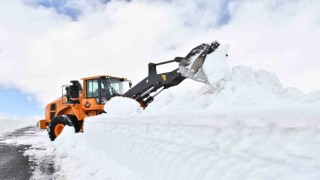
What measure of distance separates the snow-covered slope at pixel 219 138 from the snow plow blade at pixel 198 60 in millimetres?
635

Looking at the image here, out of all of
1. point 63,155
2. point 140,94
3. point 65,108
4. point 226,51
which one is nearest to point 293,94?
point 226,51

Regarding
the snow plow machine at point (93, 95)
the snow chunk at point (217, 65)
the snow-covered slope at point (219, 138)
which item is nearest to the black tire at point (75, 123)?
the snow plow machine at point (93, 95)

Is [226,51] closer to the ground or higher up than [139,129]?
higher up

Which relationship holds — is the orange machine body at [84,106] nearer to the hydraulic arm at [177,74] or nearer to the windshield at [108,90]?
the windshield at [108,90]

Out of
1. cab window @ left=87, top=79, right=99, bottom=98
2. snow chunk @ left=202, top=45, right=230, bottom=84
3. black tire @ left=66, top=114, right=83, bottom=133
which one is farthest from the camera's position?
black tire @ left=66, top=114, right=83, bottom=133

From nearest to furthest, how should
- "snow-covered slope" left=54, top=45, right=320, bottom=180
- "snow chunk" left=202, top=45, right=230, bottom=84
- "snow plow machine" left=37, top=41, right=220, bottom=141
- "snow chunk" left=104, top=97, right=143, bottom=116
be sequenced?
"snow-covered slope" left=54, top=45, right=320, bottom=180 < "snow chunk" left=202, top=45, right=230, bottom=84 < "snow chunk" left=104, top=97, right=143, bottom=116 < "snow plow machine" left=37, top=41, right=220, bottom=141

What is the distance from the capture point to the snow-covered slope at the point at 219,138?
173 cm

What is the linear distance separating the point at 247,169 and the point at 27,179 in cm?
438

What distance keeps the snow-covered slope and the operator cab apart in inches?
250

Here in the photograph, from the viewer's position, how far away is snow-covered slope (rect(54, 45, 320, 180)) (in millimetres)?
1726

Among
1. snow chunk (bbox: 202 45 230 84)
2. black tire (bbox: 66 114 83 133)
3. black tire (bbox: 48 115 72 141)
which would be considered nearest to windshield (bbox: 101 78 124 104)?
black tire (bbox: 66 114 83 133)

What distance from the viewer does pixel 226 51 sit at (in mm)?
7539

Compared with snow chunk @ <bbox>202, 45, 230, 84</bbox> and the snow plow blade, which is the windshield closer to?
the snow plow blade

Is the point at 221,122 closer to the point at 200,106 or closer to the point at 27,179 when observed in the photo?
the point at 200,106
